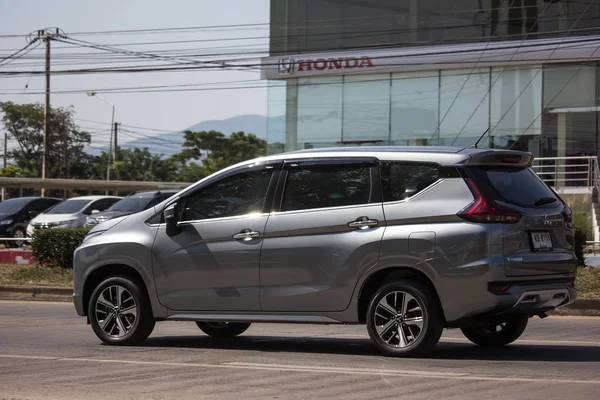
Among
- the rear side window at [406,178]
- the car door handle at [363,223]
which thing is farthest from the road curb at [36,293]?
the rear side window at [406,178]

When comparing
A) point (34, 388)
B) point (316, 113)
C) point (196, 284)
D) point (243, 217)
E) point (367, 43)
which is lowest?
point (34, 388)

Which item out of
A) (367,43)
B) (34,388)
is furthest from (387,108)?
(34,388)

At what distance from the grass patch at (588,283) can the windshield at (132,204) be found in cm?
1584

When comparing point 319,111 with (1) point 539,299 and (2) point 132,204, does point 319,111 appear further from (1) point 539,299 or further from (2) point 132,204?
(1) point 539,299

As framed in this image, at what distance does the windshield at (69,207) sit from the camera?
31.5 metres

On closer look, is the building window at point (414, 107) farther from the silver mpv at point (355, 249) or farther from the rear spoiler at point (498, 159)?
the rear spoiler at point (498, 159)

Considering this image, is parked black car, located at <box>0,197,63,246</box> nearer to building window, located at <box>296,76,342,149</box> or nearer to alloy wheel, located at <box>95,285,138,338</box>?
building window, located at <box>296,76,342,149</box>

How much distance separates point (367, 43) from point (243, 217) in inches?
1202

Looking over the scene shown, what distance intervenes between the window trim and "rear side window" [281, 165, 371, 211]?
28 millimetres

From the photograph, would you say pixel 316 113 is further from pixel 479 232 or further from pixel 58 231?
pixel 479 232

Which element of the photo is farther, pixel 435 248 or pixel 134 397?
pixel 435 248

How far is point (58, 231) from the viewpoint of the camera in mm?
19500

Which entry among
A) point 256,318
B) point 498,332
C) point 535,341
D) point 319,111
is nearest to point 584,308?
point 535,341

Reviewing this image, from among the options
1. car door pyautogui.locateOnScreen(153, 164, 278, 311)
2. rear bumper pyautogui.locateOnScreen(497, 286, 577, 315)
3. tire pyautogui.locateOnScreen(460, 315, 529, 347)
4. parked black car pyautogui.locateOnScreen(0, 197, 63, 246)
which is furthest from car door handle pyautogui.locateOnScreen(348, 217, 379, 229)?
parked black car pyautogui.locateOnScreen(0, 197, 63, 246)
